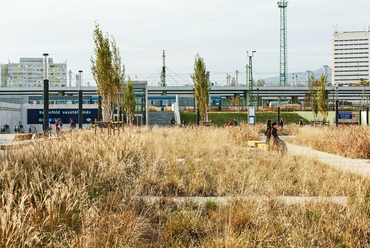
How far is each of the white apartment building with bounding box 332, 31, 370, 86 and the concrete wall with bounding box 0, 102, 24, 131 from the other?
191096mm

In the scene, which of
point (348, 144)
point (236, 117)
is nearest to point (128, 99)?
point (236, 117)

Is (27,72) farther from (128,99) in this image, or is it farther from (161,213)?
(161,213)

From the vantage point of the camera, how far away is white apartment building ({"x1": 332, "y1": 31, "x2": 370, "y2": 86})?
615 ft

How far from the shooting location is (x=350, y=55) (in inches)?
7411

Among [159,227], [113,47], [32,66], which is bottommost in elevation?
[159,227]

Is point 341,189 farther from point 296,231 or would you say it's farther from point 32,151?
point 32,151

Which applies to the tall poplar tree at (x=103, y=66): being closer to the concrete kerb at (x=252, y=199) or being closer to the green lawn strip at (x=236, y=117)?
the concrete kerb at (x=252, y=199)

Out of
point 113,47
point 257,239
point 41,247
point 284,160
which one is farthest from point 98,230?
point 113,47

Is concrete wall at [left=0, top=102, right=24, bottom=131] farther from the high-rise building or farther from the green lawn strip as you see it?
the high-rise building

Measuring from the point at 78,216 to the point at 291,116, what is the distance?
130ft

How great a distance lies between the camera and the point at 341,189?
5.16m

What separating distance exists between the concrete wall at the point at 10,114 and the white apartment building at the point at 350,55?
627 feet

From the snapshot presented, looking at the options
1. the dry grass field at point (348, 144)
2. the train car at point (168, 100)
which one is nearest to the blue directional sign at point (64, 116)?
the train car at point (168, 100)

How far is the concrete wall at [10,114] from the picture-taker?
106 ft
